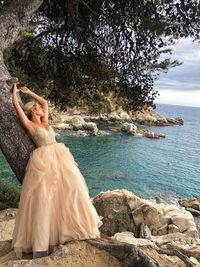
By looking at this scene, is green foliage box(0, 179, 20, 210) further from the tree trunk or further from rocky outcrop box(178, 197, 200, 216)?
rocky outcrop box(178, 197, 200, 216)

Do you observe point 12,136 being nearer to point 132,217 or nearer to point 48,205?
point 48,205

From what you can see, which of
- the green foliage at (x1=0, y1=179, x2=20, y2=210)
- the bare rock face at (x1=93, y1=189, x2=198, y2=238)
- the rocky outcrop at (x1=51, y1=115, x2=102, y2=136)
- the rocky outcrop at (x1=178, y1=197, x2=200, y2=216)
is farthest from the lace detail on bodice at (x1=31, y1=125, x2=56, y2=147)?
the rocky outcrop at (x1=51, y1=115, x2=102, y2=136)

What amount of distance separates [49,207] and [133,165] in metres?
34.0

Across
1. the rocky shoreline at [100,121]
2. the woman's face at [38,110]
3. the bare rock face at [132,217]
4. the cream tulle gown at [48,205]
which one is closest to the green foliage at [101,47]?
the woman's face at [38,110]

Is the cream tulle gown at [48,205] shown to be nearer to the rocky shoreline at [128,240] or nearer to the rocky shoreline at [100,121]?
the rocky shoreline at [128,240]

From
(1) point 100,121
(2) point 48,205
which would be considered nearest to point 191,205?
(2) point 48,205

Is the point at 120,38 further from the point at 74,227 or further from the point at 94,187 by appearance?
the point at 94,187

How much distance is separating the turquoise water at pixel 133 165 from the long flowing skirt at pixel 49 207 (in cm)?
2017

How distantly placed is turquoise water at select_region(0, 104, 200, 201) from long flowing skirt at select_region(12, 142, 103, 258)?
2017 cm

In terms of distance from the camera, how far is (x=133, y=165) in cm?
3912

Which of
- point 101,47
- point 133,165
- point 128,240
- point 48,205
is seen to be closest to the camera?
point 48,205

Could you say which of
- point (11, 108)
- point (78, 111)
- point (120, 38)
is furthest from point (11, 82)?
point (78, 111)

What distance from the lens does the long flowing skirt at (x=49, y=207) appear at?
18.0ft

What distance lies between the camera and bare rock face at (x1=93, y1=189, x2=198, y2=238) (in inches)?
613
